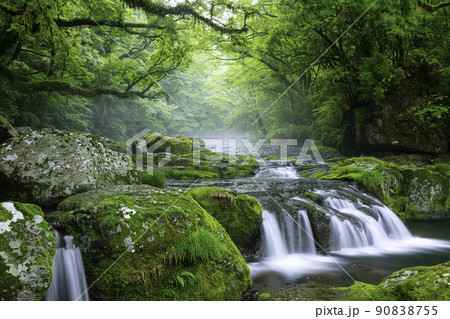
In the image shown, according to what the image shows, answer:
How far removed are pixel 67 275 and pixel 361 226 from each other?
18.5ft

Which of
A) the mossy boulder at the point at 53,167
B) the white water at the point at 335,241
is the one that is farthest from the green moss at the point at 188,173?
the white water at the point at 335,241

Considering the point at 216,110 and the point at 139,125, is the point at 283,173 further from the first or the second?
the point at 216,110

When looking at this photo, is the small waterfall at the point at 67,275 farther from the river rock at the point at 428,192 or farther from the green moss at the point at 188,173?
the river rock at the point at 428,192

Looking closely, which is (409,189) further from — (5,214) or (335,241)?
(5,214)

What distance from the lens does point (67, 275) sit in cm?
273

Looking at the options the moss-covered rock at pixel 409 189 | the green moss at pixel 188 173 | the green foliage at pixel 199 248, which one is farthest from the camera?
the green moss at pixel 188 173

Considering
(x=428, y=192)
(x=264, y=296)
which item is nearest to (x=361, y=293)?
(x=264, y=296)

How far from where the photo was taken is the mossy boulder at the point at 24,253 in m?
2.13

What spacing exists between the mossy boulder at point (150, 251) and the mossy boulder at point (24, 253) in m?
0.46

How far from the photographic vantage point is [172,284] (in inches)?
108

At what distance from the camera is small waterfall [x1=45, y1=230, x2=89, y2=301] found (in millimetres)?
2674

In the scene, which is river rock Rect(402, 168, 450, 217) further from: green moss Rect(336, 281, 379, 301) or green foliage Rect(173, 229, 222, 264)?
green foliage Rect(173, 229, 222, 264)

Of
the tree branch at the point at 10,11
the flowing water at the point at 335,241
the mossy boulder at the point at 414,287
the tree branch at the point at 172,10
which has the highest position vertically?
the tree branch at the point at 172,10

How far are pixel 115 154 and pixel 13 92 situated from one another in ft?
26.2
